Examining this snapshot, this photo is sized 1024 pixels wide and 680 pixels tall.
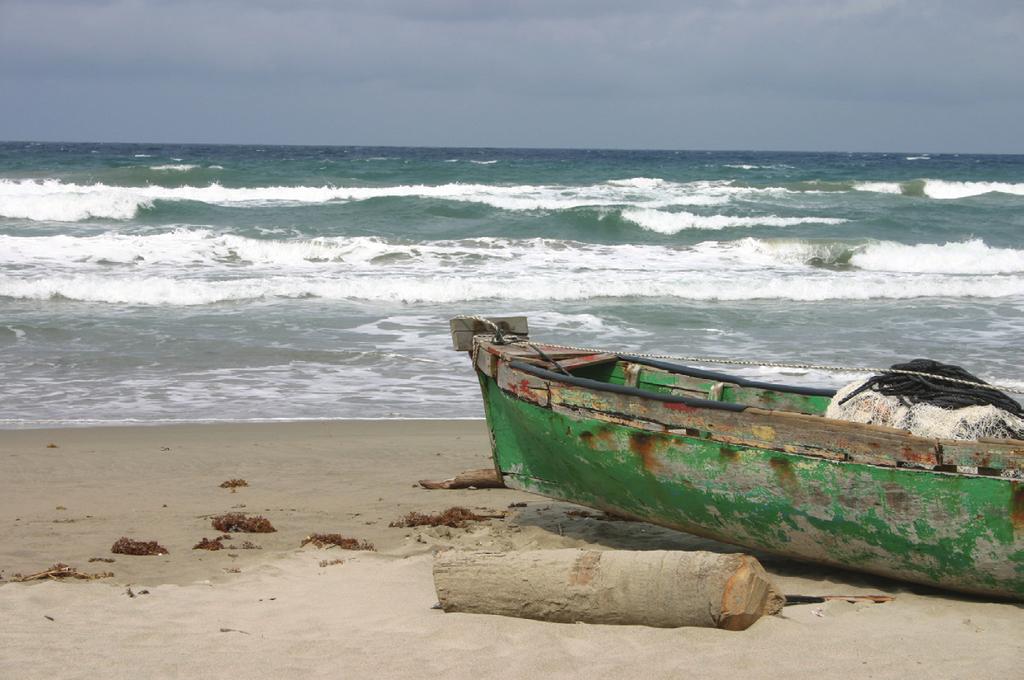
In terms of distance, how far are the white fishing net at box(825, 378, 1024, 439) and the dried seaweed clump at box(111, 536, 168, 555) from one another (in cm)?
355

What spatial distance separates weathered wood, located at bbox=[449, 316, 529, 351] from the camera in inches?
253

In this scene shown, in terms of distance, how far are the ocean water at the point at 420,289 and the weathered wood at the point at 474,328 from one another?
3.09 meters

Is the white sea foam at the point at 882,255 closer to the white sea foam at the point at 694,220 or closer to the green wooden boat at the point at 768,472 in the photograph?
the white sea foam at the point at 694,220

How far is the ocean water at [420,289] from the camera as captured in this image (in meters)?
10.7

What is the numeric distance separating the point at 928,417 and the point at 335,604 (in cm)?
277

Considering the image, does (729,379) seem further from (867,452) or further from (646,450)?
(867,452)

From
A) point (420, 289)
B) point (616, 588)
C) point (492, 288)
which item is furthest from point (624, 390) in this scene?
point (492, 288)

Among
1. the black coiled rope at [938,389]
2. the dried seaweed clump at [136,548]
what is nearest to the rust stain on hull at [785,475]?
the black coiled rope at [938,389]

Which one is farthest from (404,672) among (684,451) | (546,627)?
(684,451)

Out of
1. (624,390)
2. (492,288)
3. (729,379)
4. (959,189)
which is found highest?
(959,189)

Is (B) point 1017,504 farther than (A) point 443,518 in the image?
No

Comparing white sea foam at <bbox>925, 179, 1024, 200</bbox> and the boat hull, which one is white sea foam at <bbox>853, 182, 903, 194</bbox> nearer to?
white sea foam at <bbox>925, 179, 1024, 200</bbox>

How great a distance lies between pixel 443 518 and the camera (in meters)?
6.41

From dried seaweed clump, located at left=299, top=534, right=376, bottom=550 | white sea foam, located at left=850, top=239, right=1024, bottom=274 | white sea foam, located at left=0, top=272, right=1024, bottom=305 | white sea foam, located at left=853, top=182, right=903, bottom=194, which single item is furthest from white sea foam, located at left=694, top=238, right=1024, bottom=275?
white sea foam, located at left=853, top=182, right=903, bottom=194
